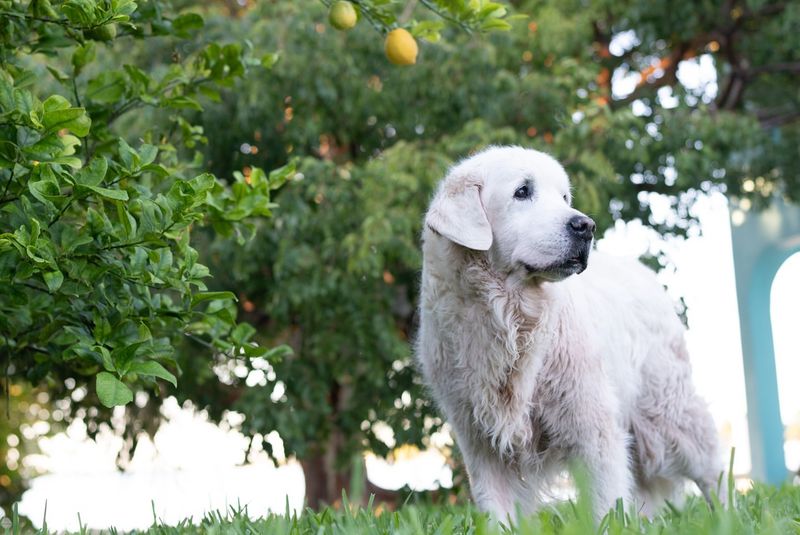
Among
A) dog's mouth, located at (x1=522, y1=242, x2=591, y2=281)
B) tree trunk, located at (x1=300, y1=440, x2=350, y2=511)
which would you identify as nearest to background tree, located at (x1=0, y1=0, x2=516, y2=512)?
dog's mouth, located at (x1=522, y1=242, x2=591, y2=281)

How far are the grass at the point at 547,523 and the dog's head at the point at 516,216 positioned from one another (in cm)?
80

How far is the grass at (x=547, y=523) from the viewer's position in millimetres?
2031

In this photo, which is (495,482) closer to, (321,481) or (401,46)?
(401,46)

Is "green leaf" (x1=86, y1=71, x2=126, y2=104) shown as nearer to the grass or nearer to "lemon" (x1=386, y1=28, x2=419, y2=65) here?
"lemon" (x1=386, y1=28, x2=419, y2=65)

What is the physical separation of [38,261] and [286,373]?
481cm

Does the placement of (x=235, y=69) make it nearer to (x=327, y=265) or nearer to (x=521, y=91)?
(x=327, y=265)

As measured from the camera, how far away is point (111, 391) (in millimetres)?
2367

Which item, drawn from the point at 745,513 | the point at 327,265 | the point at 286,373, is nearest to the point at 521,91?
the point at 327,265

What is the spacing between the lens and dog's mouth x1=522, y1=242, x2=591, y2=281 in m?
3.05

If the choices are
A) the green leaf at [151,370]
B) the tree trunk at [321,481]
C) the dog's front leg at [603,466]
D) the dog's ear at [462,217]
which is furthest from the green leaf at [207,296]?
the tree trunk at [321,481]

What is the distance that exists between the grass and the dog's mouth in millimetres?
738

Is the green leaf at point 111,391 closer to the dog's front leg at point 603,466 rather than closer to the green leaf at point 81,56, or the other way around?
the green leaf at point 81,56

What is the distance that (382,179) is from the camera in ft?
21.3

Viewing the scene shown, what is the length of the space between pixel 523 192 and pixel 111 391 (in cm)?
154
